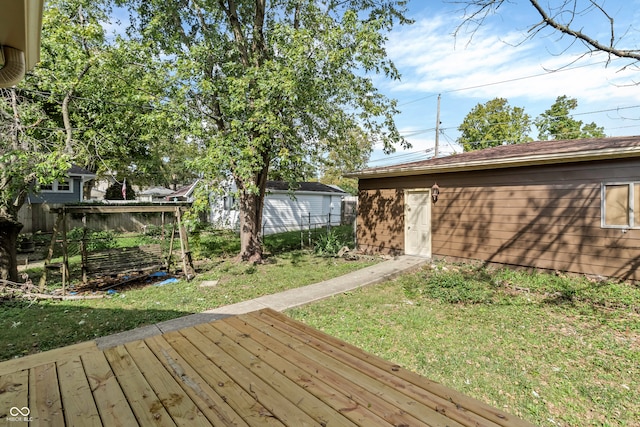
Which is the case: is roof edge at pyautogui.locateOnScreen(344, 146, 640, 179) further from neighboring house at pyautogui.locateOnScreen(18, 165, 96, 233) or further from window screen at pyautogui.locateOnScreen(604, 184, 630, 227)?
neighboring house at pyautogui.locateOnScreen(18, 165, 96, 233)

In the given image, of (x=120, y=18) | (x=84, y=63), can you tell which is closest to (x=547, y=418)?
(x=84, y=63)

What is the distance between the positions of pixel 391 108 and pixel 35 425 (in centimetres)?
926

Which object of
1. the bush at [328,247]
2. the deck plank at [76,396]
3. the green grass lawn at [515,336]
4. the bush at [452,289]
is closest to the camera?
the deck plank at [76,396]

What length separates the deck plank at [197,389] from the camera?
157 centimetres

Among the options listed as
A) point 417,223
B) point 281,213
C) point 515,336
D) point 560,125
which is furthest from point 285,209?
point 560,125

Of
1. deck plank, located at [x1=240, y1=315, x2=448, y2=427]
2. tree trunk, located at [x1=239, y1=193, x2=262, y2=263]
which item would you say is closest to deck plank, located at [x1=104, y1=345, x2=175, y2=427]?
deck plank, located at [x1=240, y1=315, x2=448, y2=427]

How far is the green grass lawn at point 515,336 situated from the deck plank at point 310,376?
178 centimetres

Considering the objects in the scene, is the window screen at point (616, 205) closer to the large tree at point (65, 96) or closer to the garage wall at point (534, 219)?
the garage wall at point (534, 219)

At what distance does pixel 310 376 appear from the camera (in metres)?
1.98

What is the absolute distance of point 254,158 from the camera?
7.02 metres

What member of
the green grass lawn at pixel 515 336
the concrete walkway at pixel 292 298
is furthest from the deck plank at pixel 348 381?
the concrete walkway at pixel 292 298

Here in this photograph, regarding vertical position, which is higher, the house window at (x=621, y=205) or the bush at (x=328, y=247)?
the house window at (x=621, y=205)

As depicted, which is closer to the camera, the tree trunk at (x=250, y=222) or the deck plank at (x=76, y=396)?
the deck plank at (x=76, y=396)

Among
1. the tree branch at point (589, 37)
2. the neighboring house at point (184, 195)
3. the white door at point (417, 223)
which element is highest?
the tree branch at point (589, 37)
